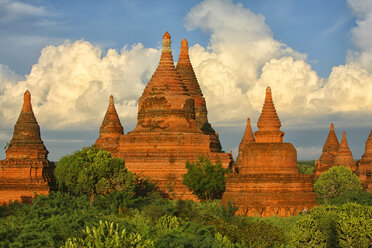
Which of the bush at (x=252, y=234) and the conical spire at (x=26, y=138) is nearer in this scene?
the bush at (x=252, y=234)

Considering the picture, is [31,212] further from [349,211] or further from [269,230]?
[349,211]

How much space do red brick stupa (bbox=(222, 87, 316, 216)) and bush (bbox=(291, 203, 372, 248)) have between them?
26.8 feet

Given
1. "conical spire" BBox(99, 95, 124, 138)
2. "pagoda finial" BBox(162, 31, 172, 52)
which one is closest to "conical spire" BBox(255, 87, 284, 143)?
"pagoda finial" BBox(162, 31, 172, 52)

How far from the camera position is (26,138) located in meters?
46.7

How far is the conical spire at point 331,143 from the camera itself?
7281cm

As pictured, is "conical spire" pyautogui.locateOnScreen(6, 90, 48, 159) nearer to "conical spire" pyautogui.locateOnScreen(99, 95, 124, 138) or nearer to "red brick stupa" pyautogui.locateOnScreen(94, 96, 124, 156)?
"red brick stupa" pyautogui.locateOnScreen(94, 96, 124, 156)

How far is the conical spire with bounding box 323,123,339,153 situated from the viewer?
72812 millimetres

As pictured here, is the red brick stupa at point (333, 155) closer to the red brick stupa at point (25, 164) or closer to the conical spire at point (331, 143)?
the conical spire at point (331, 143)

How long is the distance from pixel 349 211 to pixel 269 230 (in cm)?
404

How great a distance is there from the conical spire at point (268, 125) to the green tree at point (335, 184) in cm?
1443

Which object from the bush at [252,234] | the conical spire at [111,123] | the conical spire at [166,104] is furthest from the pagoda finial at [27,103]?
the bush at [252,234]

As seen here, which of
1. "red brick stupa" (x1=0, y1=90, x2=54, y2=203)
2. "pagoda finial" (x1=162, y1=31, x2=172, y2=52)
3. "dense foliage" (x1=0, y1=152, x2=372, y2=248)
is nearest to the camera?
"dense foliage" (x1=0, y1=152, x2=372, y2=248)

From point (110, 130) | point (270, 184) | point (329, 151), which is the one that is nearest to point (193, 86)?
point (110, 130)

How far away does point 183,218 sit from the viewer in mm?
33438
